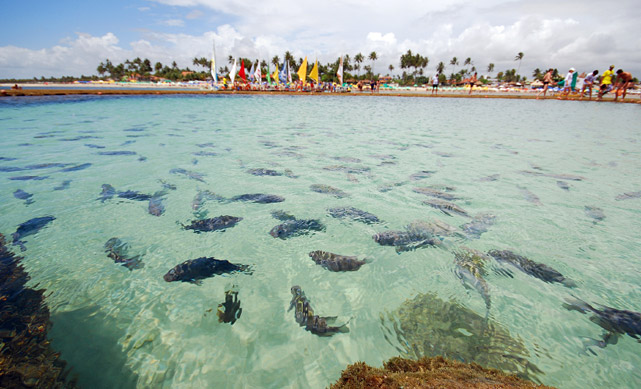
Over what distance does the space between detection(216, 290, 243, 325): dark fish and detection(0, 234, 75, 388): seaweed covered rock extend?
1.22 m

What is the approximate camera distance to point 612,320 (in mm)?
2820

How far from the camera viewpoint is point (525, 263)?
3682mm

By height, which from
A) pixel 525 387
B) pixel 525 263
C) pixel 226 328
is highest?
pixel 525 387

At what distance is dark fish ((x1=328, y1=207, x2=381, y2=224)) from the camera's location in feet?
16.0

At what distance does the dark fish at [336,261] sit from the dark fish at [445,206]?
7.62ft

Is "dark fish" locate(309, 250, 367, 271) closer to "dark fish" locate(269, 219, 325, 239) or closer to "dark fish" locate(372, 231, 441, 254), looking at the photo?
"dark fish" locate(372, 231, 441, 254)

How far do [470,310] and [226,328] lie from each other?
2.57 metres

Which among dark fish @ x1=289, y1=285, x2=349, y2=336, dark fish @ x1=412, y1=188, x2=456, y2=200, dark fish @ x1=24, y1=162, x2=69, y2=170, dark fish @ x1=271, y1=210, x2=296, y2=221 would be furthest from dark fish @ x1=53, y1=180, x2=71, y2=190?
dark fish @ x1=412, y1=188, x2=456, y2=200

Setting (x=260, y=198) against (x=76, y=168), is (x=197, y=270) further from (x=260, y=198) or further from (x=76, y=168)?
(x=76, y=168)

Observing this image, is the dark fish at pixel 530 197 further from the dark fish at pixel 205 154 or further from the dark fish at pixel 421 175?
the dark fish at pixel 205 154

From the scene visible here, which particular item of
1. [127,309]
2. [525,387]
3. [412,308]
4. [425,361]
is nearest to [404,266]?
[412,308]

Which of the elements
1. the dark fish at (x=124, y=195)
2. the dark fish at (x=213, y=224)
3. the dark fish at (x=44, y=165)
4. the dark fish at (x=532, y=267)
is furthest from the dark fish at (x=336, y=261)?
the dark fish at (x=44, y=165)

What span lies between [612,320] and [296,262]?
3.46 meters

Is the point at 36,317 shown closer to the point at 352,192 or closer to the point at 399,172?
the point at 352,192
